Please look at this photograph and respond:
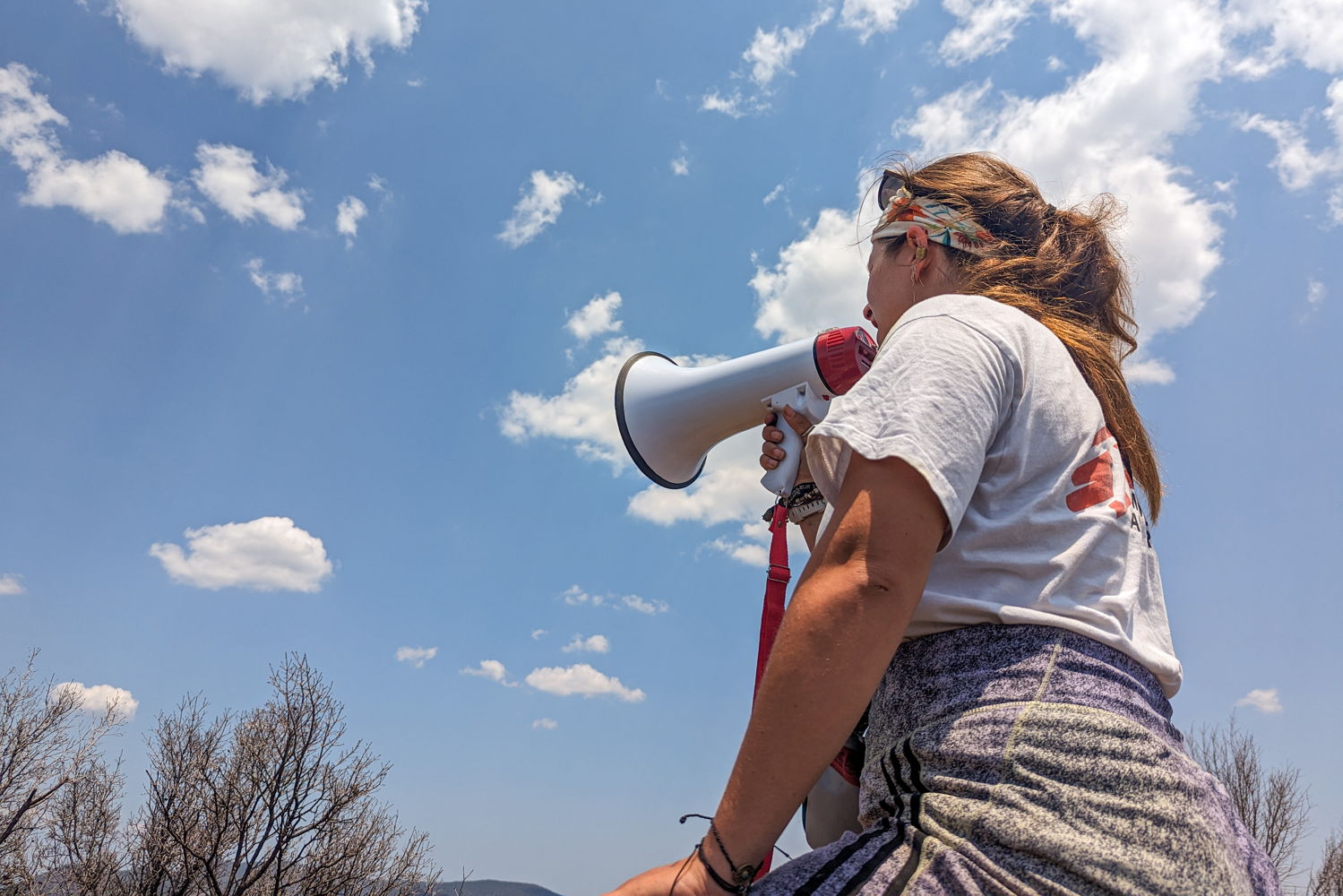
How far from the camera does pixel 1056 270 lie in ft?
5.27

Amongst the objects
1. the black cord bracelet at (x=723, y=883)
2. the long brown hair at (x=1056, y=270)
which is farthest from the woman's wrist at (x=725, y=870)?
the long brown hair at (x=1056, y=270)

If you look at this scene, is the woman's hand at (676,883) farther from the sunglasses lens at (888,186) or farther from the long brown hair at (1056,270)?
the sunglasses lens at (888,186)

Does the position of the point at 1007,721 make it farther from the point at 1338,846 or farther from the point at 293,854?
the point at 1338,846

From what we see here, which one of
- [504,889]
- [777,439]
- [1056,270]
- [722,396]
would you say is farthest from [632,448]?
[504,889]

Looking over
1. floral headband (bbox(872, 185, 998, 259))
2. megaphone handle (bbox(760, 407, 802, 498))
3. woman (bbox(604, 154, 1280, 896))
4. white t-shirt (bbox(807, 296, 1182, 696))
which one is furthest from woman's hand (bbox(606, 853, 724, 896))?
megaphone handle (bbox(760, 407, 802, 498))

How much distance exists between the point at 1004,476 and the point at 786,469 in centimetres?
119

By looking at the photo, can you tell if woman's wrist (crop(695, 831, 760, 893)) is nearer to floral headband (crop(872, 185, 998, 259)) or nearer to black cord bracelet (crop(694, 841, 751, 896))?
black cord bracelet (crop(694, 841, 751, 896))

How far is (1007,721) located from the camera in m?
1.02

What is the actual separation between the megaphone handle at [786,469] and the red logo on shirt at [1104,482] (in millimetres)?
1084

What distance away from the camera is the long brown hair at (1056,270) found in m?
1.42

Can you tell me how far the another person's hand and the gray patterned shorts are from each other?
123 cm

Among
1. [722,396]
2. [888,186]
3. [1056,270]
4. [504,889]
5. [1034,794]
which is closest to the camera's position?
[1034,794]

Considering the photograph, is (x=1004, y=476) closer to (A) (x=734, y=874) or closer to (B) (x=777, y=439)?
(A) (x=734, y=874)

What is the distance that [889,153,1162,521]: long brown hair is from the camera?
1.42 meters
